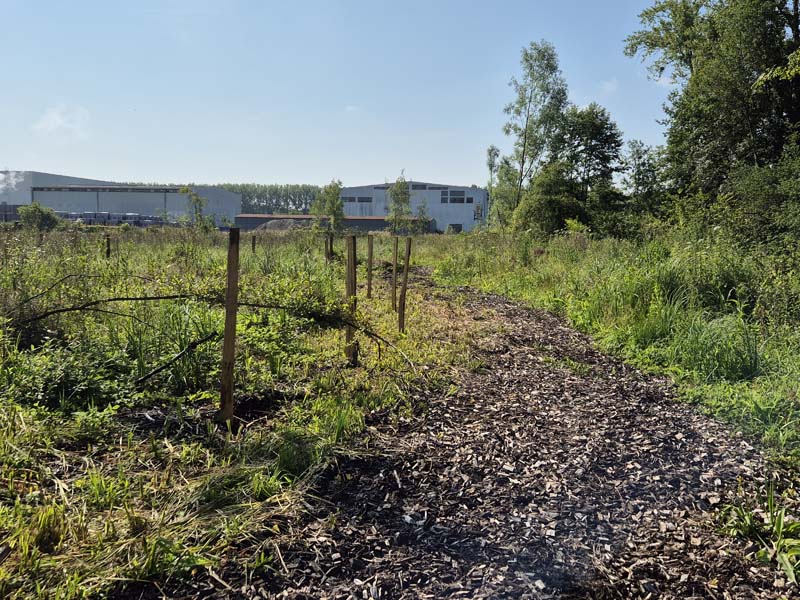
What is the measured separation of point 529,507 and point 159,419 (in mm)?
2277

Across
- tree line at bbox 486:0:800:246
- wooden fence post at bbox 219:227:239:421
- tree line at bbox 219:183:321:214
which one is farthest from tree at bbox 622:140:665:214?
tree line at bbox 219:183:321:214

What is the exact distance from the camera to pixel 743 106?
1650cm

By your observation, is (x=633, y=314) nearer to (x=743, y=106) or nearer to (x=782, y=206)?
(x=782, y=206)

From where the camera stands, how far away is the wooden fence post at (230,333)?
298cm

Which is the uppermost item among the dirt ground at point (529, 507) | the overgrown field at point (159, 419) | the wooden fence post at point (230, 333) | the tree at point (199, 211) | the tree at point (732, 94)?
the tree at point (732, 94)

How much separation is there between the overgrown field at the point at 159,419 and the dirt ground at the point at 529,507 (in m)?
0.25

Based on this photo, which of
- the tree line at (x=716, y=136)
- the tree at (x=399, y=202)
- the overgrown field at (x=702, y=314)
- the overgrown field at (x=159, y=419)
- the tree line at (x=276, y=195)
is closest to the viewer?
the overgrown field at (x=159, y=419)

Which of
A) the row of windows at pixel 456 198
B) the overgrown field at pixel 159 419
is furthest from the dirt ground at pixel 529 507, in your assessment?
the row of windows at pixel 456 198

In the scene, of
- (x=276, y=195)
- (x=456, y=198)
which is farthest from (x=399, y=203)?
(x=276, y=195)

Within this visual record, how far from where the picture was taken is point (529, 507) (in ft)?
8.38

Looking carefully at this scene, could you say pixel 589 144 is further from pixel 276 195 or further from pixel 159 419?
pixel 276 195

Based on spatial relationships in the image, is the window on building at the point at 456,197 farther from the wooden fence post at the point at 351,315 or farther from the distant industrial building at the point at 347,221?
the wooden fence post at the point at 351,315

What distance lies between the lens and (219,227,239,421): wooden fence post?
2982mm

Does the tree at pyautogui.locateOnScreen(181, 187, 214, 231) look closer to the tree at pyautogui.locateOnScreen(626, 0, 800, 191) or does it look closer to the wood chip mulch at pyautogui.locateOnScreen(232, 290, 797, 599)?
the wood chip mulch at pyautogui.locateOnScreen(232, 290, 797, 599)
